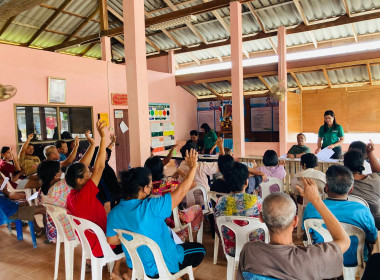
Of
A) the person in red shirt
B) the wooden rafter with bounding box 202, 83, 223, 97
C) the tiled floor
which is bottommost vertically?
the tiled floor

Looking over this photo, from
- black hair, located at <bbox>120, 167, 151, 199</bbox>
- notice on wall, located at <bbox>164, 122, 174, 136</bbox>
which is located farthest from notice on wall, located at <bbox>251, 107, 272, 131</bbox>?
black hair, located at <bbox>120, 167, 151, 199</bbox>

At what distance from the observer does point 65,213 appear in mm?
2512

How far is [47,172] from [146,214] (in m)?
1.56

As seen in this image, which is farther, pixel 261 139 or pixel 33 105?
pixel 261 139

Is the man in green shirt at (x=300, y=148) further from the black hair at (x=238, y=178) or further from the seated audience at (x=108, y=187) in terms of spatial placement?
the seated audience at (x=108, y=187)

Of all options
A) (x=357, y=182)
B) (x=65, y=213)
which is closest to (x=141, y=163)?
(x=65, y=213)

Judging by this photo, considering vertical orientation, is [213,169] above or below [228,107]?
below

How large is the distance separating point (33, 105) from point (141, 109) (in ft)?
11.8

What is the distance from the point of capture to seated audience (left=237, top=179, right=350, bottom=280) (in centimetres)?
126

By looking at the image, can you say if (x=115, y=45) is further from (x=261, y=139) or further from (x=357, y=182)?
(x=357, y=182)

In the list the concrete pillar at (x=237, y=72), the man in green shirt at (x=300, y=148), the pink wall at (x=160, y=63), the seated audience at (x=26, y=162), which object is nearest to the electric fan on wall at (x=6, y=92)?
the seated audience at (x=26, y=162)

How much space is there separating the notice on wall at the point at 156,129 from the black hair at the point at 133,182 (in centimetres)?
661

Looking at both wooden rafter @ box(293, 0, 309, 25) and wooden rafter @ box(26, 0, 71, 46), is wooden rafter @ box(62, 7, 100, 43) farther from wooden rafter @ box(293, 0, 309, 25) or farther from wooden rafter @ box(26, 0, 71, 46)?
wooden rafter @ box(293, 0, 309, 25)

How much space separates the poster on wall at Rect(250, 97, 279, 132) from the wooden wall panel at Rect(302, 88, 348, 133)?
830 mm
